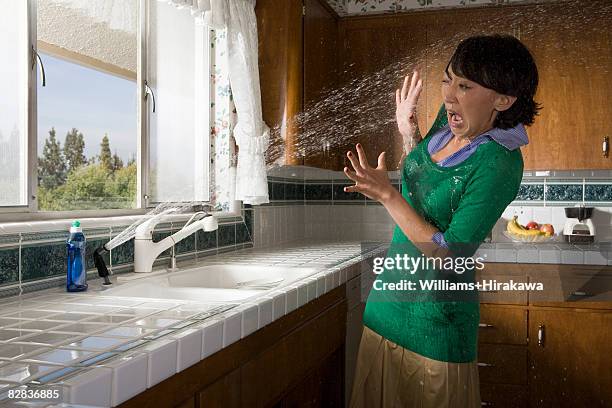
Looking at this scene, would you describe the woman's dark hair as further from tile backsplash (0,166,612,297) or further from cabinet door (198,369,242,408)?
tile backsplash (0,166,612,297)

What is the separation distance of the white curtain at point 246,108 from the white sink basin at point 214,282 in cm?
37

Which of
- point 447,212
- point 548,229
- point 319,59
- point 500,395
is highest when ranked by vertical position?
point 319,59

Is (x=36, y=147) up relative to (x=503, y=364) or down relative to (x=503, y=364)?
up

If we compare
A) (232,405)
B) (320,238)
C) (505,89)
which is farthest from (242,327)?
(320,238)

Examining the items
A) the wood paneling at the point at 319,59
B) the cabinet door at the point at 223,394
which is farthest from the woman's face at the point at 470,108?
the wood paneling at the point at 319,59

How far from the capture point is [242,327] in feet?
3.87

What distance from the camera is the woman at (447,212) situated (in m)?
1.31

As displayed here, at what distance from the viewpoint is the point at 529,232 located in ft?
9.31

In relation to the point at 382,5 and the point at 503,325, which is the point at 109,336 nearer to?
the point at 503,325

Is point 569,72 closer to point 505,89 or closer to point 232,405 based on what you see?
point 505,89

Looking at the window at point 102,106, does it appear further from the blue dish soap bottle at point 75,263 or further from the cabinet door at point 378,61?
the cabinet door at point 378,61

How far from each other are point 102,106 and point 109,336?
3.30 ft

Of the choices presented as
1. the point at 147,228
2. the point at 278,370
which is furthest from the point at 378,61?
the point at 278,370

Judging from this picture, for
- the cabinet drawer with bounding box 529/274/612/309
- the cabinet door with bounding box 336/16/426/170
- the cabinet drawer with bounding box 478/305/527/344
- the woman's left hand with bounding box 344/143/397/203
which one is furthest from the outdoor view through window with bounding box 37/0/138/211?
the cabinet drawer with bounding box 529/274/612/309
